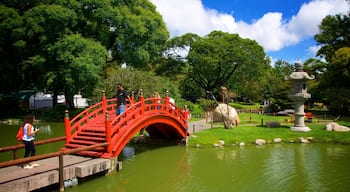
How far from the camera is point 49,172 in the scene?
366 inches

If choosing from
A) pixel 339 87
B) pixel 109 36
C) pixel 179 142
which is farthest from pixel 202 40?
pixel 179 142

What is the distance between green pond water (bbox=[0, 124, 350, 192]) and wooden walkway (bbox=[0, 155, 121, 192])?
46 centimetres

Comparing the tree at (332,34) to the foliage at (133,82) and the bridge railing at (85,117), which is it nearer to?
the foliage at (133,82)

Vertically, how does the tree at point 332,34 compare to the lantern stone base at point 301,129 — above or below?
above

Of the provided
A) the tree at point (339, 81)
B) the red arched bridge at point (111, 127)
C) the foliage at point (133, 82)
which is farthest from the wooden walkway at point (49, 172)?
the tree at point (339, 81)

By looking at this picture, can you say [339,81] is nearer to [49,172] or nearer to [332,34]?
[332,34]

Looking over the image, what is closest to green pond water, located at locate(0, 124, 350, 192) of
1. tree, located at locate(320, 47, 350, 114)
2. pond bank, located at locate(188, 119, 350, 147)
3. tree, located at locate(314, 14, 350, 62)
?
pond bank, located at locate(188, 119, 350, 147)

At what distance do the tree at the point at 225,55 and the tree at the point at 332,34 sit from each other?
6.86 m

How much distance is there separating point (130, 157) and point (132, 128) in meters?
2.44

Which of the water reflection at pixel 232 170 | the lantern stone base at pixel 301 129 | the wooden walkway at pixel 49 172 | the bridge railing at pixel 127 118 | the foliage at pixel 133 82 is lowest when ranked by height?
the water reflection at pixel 232 170

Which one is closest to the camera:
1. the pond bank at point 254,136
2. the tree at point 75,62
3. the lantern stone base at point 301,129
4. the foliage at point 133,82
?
the pond bank at point 254,136

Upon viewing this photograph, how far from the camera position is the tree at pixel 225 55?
117ft

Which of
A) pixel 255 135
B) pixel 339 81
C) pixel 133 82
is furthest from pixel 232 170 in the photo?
pixel 339 81

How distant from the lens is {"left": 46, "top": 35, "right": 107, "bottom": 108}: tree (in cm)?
2502
